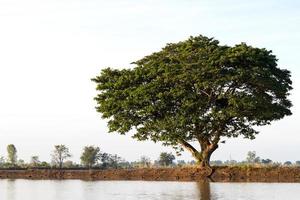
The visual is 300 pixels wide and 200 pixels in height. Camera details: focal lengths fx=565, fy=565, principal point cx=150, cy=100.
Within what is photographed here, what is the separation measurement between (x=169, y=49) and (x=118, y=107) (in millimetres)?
6608

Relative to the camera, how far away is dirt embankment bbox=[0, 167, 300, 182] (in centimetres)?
4300

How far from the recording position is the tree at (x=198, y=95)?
4338 centimetres

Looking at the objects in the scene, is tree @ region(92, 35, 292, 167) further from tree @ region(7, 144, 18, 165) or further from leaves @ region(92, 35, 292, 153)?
tree @ region(7, 144, 18, 165)

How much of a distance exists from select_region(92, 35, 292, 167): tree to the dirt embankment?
2000 millimetres

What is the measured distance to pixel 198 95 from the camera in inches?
1753

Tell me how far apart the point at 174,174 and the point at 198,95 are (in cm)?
707

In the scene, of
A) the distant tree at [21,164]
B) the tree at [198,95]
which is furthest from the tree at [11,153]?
the tree at [198,95]

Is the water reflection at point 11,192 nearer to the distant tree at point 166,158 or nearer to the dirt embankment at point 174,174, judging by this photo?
the dirt embankment at point 174,174

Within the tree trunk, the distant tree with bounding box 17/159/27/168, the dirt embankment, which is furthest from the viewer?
the distant tree with bounding box 17/159/27/168

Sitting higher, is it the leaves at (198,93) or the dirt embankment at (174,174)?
the leaves at (198,93)

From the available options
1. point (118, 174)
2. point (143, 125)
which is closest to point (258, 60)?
point (143, 125)

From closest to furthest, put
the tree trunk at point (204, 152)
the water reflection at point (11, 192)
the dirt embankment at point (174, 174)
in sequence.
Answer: the water reflection at point (11, 192), the dirt embankment at point (174, 174), the tree trunk at point (204, 152)

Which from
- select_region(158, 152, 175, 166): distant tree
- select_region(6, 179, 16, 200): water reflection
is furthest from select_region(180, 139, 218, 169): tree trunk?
select_region(158, 152, 175, 166): distant tree

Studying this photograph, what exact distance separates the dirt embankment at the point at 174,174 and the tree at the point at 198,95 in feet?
6.56
